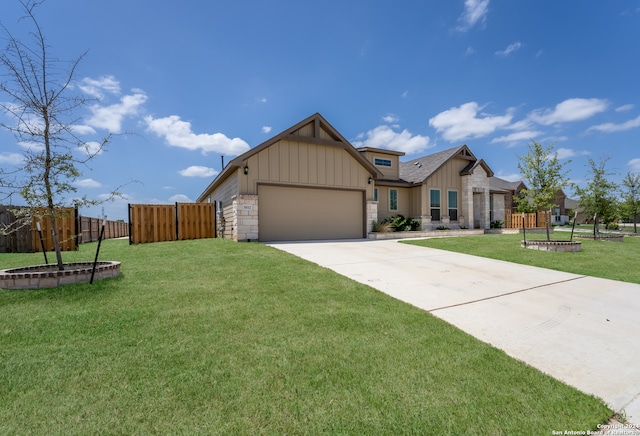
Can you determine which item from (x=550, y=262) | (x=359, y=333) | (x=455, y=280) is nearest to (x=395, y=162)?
(x=550, y=262)

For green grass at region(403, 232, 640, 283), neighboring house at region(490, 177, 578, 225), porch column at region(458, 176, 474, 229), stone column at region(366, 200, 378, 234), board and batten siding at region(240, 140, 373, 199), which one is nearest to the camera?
green grass at region(403, 232, 640, 283)

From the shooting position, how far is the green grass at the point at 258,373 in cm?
184

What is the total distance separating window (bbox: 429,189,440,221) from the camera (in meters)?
18.6

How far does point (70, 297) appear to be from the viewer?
415 centimetres

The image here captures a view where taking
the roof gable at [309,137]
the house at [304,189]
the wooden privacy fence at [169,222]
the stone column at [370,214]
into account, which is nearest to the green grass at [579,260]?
the stone column at [370,214]

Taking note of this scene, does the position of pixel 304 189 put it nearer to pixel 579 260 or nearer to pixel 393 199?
pixel 393 199

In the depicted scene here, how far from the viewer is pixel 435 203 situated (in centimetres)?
1875

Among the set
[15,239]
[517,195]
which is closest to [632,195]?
[517,195]

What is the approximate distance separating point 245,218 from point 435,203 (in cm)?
1289

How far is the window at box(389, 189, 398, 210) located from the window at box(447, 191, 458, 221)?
12.7 feet

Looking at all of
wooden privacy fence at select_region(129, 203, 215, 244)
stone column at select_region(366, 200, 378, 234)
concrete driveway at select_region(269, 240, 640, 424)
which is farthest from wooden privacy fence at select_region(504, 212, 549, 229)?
wooden privacy fence at select_region(129, 203, 215, 244)

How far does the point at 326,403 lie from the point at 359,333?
1.17m

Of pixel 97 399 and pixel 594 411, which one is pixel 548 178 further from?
pixel 97 399

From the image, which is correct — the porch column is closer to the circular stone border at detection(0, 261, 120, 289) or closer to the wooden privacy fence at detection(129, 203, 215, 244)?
the wooden privacy fence at detection(129, 203, 215, 244)
